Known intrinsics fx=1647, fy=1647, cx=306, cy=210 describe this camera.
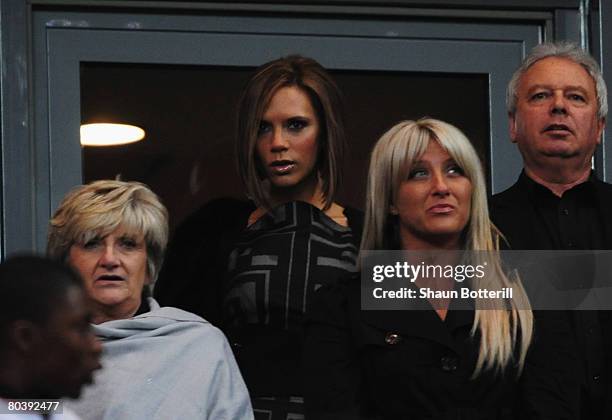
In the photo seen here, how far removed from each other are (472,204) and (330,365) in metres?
0.58

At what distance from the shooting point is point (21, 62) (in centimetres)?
534

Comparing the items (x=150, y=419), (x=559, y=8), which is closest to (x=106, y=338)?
(x=150, y=419)

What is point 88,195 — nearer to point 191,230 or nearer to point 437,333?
point 191,230

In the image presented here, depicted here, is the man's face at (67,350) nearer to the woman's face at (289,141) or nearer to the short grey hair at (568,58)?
the woman's face at (289,141)

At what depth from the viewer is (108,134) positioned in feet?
17.7

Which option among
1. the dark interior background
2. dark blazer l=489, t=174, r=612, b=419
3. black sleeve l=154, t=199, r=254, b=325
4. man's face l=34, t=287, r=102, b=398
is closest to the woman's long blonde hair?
dark blazer l=489, t=174, r=612, b=419

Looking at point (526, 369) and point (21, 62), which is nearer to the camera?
point (526, 369)

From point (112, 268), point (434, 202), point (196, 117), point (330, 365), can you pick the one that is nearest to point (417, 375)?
point (330, 365)

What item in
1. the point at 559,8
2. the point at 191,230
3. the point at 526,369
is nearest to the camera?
the point at 526,369

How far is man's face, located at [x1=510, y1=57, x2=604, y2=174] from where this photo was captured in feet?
15.4

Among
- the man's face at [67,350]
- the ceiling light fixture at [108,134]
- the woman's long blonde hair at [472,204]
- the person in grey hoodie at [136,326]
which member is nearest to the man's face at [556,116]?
the woman's long blonde hair at [472,204]

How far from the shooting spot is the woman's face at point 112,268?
440cm

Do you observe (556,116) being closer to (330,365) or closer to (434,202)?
(434,202)

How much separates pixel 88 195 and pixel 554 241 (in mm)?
1296
